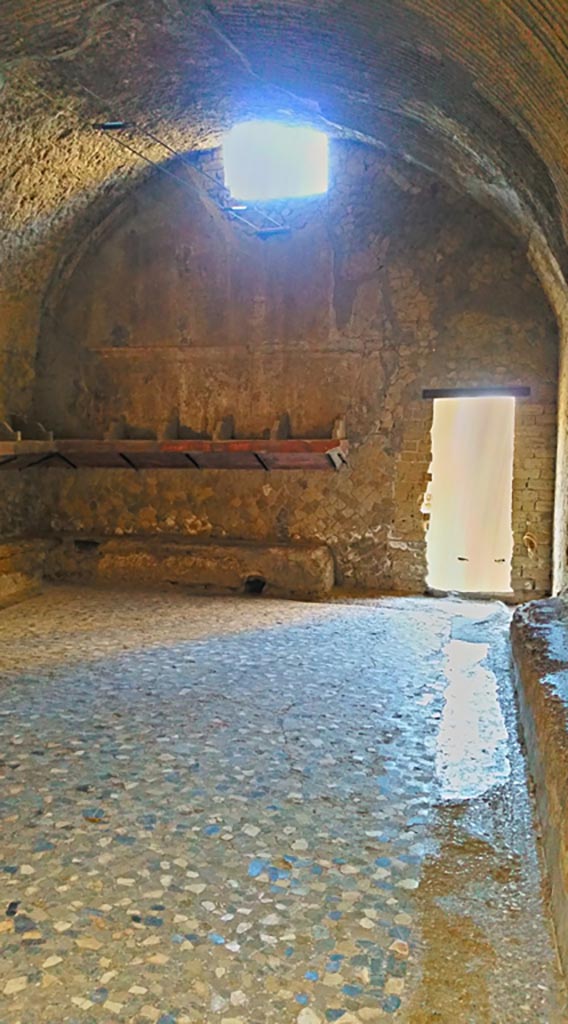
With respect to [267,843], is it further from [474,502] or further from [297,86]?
[474,502]

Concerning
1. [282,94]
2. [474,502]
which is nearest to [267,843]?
[282,94]

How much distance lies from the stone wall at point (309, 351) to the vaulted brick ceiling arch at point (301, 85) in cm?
70

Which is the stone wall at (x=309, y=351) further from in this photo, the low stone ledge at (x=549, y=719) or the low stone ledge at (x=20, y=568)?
the low stone ledge at (x=549, y=719)

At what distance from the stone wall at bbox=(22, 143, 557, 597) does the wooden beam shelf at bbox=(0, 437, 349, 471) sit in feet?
0.47

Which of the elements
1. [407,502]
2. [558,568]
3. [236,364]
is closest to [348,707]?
[558,568]

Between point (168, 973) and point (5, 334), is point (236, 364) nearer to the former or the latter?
point (5, 334)

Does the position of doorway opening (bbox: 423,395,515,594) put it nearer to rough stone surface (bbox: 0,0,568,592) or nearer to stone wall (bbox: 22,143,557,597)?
stone wall (bbox: 22,143,557,597)

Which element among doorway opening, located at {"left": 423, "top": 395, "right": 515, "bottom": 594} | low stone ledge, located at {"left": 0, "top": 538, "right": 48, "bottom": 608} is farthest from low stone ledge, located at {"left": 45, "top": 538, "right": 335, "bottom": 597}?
doorway opening, located at {"left": 423, "top": 395, "right": 515, "bottom": 594}

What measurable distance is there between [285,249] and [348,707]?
4584 millimetres

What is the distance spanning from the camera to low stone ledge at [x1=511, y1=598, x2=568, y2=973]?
2.11 metres

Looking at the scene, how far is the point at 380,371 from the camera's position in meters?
6.58

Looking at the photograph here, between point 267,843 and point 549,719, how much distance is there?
118cm

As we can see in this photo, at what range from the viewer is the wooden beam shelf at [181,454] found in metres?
6.41

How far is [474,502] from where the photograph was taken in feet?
32.0
